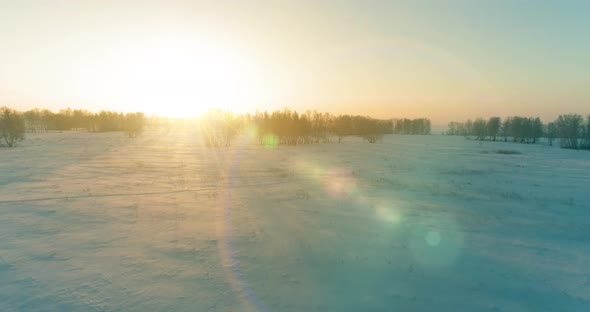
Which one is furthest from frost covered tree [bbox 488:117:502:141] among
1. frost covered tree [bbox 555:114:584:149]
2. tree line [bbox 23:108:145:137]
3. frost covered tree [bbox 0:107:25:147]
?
frost covered tree [bbox 0:107:25:147]

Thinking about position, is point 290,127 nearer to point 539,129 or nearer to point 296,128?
point 296,128

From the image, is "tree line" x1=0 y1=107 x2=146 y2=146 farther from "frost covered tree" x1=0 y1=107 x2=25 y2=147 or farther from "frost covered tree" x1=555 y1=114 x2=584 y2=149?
"frost covered tree" x1=555 y1=114 x2=584 y2=149

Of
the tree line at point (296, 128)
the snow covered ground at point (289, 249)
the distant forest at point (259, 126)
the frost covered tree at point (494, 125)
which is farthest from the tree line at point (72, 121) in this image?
the frost covered tree at point (494, 125)

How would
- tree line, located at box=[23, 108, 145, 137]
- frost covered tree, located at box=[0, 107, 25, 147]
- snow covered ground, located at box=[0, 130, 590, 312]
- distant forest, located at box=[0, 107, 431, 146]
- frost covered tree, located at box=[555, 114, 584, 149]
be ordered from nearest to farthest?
snow covered ground, located at box=[0, 130, 590, 312]
frost covered tree, located at box=[0, 107, 25, 147]
distant forest, located at box=[0, 107, 431, 146]
frost covered tree, located at box=[555, 114, 584, 149]
tree line, located at box=[23, 108, 145, 137]

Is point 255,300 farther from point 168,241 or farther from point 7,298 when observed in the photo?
point 7,298

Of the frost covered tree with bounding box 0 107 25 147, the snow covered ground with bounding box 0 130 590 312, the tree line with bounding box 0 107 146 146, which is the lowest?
the snow covered ground with bounding box 0 130 590 312

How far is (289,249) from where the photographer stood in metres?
10.7

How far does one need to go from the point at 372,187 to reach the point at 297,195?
7.09 metres

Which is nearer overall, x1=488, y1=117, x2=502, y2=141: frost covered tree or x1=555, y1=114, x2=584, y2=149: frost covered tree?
x1=555, y1=114, x2=584, y2=149: frost covered tree

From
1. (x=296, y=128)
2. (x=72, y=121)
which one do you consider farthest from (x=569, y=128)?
(x=72, y=121)

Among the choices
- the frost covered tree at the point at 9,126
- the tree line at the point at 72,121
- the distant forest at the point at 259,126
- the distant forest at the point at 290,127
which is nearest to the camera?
the frost covered tree at the point at 9,126

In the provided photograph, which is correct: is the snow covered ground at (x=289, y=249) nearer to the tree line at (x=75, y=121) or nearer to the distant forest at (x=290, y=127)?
the distant forest at (x=290, y=127)

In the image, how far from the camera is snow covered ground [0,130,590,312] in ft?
24.6

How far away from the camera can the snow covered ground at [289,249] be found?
749 centimetres
